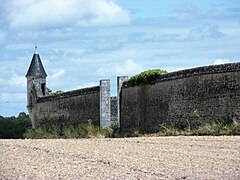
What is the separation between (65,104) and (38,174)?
24.4 metres

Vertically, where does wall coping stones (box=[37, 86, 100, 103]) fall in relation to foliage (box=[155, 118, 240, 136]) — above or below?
above

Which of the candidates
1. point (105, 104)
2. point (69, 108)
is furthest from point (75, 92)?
point (105, 104)

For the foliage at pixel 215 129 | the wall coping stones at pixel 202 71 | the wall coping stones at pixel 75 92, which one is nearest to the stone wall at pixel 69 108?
the wall coping stones at pixel 75 92

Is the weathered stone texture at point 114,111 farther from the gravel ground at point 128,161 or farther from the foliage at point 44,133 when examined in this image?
the gravel ground at point 128,161

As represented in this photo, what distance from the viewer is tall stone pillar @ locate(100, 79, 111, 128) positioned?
30891 millimetres

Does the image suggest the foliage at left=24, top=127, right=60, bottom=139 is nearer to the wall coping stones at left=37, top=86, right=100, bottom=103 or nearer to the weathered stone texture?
the wall coping stones at left=37, top=86, right=100, bottom=103

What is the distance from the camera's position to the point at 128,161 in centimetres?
1300

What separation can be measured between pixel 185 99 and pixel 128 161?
10957 mm

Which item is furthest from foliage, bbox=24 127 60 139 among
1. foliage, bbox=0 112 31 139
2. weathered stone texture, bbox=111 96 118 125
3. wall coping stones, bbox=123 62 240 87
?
wall coping stones, bbox=123 62 240 87

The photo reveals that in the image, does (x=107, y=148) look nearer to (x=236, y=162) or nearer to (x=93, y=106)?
(x=236, y=162)

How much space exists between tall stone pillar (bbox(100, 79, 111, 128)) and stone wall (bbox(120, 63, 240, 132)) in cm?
166

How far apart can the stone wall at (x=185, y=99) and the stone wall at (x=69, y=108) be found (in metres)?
3.14

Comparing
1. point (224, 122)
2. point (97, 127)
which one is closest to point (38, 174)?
point (224, 122)

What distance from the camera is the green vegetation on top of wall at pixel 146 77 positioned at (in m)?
26.2
